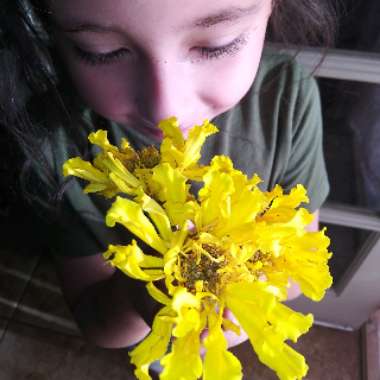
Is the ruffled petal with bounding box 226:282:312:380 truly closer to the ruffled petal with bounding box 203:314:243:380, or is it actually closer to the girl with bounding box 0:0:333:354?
the ruffled petal with bounding box 203:314:243:380

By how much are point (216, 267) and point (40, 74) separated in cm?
28

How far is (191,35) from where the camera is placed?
0.34m

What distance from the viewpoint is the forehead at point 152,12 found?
0.32 meters

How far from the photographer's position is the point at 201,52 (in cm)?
37

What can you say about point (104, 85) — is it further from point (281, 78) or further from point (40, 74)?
point (281, 78)

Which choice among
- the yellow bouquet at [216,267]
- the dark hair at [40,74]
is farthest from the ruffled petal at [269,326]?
the dark hair at [40,74]

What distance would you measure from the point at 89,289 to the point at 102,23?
1.23 ft

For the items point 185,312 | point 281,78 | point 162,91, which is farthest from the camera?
point 281,78

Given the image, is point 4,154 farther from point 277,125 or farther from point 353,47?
point 353,47

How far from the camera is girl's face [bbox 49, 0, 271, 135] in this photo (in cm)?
33

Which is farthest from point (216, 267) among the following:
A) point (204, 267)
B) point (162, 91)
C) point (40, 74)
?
point (40, 74)

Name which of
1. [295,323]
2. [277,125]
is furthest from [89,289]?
[295,323]

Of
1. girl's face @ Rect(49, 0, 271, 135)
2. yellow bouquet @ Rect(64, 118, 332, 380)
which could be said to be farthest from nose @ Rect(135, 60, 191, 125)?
yellow bouquet @ Rect(64, 118, 332, 380)

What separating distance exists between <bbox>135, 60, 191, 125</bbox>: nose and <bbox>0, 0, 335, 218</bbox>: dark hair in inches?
3.9
